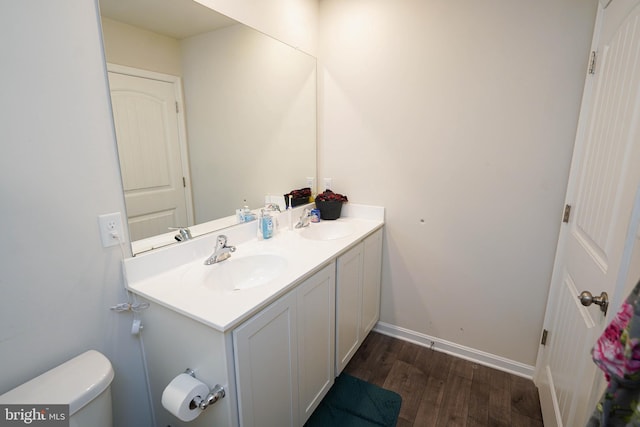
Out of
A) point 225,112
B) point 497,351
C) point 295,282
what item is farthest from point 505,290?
point 225,112

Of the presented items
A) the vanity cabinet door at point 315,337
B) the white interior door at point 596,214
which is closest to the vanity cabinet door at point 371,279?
the vanity cabinet door at point 315,337

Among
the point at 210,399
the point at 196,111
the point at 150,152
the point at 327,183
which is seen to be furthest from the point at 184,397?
the point at 327,183

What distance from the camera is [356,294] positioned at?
192 cm

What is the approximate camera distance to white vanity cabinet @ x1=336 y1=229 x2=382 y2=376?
1.73 metres

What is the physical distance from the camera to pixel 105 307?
119 cm

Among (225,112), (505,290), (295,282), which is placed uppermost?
(225,112)

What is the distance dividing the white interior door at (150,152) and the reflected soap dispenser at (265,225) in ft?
1.34

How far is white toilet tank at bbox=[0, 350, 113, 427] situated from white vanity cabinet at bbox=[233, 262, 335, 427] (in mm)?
445

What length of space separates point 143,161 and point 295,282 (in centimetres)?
83

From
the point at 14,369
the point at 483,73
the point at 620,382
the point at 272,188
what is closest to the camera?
the point at 620,382

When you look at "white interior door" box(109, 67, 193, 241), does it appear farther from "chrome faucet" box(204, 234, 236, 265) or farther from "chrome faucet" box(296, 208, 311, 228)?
"chrome faucet" box(296, 208, 311, 228)

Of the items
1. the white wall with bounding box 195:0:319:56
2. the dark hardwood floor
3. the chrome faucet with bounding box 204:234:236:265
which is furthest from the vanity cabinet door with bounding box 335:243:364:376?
the white wall with bounding box 195:0:319:56

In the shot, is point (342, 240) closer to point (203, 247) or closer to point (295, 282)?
point (295, 282)

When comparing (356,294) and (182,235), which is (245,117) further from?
(356,294)
